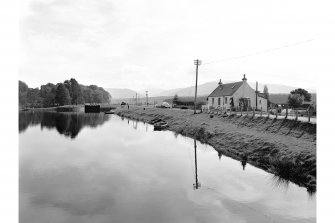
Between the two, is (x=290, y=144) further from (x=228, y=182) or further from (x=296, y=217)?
(x=296, y=217)

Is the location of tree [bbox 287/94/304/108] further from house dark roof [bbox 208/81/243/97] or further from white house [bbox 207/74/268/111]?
house dark roof [bbox 208/81/243/97]

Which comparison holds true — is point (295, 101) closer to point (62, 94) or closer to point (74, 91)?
point (62, 94)

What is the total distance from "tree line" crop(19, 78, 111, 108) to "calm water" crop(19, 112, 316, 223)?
106 meters

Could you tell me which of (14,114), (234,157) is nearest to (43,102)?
(234,157)

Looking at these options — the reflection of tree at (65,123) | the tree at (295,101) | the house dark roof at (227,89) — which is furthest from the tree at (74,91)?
the tree at (295,101)

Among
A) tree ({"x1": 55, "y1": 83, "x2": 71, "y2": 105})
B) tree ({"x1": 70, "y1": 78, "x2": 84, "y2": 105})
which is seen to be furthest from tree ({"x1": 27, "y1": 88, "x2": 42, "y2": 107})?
tree ({"x1": 55, "y1": 83, "x2": 71, "y2": 105})

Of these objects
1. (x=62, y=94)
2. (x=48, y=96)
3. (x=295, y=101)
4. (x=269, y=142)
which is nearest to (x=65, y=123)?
(x=269, y=142)

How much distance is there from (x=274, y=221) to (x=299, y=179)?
21.8 feet

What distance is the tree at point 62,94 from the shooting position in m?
128

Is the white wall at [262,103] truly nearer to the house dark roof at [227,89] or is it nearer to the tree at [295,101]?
the house dark roof at [227,89]

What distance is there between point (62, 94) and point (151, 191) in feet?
398

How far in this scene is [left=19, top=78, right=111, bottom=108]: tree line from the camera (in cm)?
12975

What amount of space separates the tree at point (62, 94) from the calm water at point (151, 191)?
345ft

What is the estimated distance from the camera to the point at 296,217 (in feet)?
45.7
